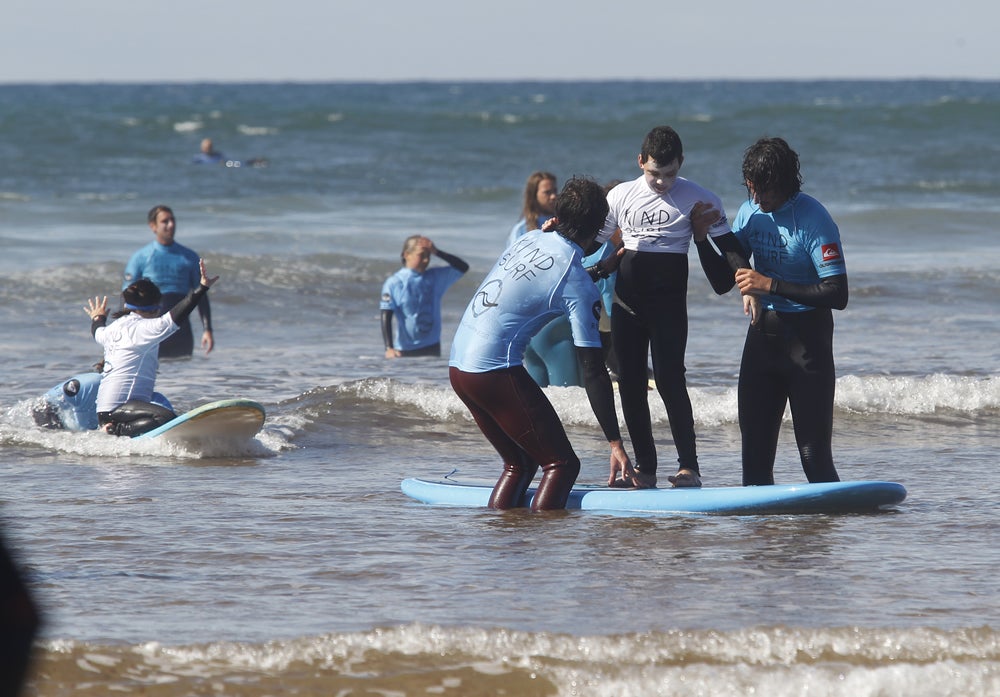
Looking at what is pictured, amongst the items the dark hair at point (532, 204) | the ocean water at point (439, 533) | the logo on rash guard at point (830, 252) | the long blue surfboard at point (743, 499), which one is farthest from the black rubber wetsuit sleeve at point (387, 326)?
the logo on rash guard at point (830, 252)

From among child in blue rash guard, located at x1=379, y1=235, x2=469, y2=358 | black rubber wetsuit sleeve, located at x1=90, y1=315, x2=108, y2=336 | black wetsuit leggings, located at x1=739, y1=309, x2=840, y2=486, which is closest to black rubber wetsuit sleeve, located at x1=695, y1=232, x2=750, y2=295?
black wetsuit leggings, located at x1=739, y1=309, x2=840, y2=486

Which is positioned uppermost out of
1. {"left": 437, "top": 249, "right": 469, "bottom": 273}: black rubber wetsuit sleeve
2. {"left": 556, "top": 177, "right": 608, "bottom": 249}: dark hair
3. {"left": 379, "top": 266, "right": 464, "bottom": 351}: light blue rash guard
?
{"left": 556, "top": 177, "right": 608, "bottom": 249}: dark hair

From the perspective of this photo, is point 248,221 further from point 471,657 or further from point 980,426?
point 471,657

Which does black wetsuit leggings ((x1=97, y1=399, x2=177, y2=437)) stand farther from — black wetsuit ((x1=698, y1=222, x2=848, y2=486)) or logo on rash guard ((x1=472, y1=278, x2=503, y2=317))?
black wetsuit ((x1=698, y1=222, x2=848, y2=486))

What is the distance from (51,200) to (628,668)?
86.1 feet

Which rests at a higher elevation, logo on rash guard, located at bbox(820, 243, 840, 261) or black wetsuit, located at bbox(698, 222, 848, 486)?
logo on rash guard, located at bbox(820, 243, 840, 261)

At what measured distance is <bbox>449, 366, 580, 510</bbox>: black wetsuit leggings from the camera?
19.6 feet

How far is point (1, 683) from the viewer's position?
1.98 meters

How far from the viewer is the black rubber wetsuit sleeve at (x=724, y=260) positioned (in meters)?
6.04

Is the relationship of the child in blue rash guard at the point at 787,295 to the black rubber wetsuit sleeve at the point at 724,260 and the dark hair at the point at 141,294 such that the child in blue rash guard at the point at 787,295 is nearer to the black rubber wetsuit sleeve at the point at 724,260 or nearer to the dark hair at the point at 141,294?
the black rubber wetsuit sleeve at the point at 724,260

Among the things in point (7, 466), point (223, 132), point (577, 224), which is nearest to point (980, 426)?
point (577, 224)

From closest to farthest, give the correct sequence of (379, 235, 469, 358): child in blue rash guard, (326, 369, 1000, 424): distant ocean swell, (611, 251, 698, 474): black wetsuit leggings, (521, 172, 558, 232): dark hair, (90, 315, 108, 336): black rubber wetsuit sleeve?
(611, 251, 698, 474): black wetsuit leggings < (90, 315, 108, 336): black rubber wetsuit sleeve < (521, 172, 558, 232): dark hair < (326, 369, 1000, 424): distant ocean swell < (379, 235, 469, 358): child in blue rash guard

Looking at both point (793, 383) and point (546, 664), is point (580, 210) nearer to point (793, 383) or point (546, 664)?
point (793, 383)

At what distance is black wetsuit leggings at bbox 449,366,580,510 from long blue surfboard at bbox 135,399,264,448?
2.60 metres
